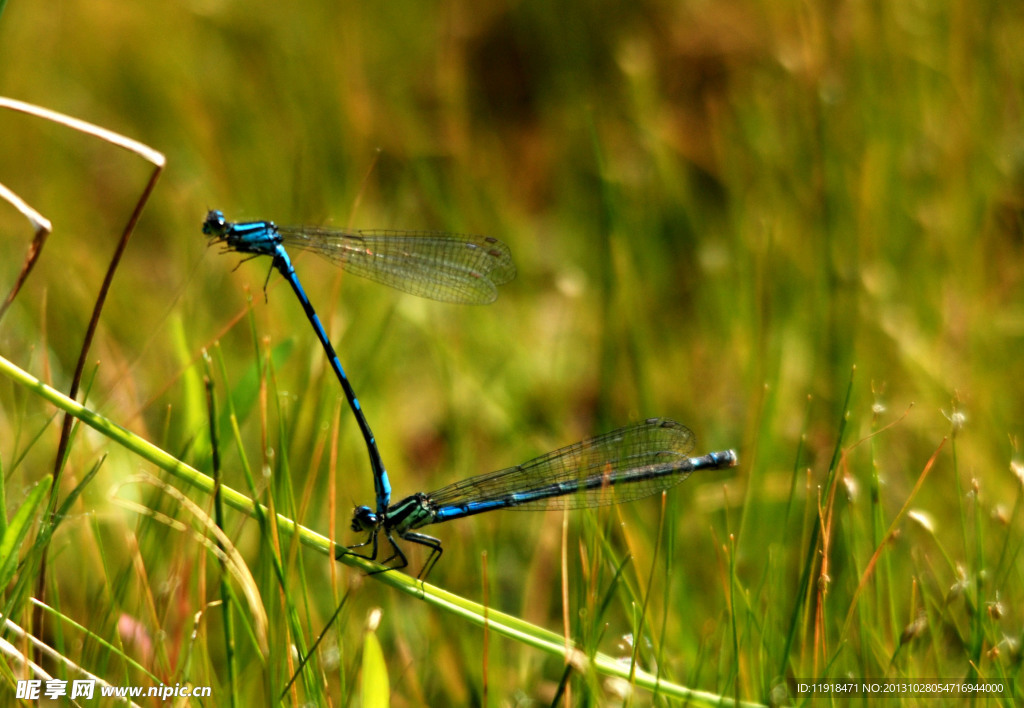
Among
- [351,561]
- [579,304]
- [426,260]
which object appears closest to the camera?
[351,561]

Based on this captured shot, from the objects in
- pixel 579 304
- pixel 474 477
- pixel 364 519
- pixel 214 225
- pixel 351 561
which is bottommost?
pixel 351 561

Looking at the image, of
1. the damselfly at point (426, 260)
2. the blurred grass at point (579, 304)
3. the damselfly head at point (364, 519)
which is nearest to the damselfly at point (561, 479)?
the damselfly head at point (364, 519)

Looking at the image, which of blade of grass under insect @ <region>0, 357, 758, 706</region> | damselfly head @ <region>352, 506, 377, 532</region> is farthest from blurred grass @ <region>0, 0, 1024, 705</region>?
damselfly head @ <region>352, 506, 377, 532</region>

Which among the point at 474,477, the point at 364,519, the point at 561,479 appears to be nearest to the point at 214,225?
the point at 364,519

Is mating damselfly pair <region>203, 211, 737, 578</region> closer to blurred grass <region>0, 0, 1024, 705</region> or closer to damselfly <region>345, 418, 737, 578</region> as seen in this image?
damselfly <region>345, 418, 737, 578</region>

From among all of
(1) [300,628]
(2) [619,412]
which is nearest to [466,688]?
(1) [300,628]

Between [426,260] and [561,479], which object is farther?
[426,260]

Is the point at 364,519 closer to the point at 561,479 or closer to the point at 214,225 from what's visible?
the point at 561,479
